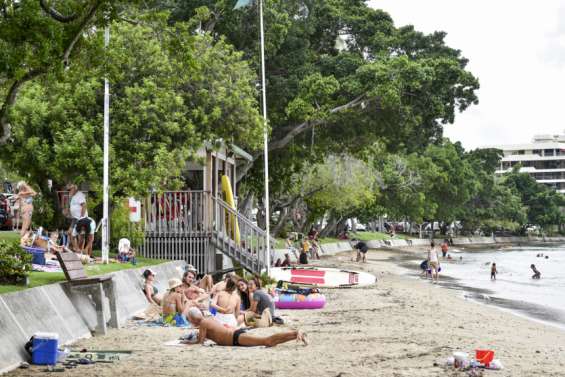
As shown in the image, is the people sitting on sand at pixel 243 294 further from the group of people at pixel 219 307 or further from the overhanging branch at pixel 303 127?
the overhanging branch at pixel 303 127

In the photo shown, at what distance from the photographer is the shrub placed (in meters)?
12.8

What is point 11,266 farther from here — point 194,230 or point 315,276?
point 315,276

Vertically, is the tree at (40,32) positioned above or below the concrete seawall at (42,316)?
above

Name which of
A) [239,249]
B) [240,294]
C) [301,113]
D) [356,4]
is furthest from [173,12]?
[240,294]

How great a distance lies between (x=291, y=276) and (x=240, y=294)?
426 inches

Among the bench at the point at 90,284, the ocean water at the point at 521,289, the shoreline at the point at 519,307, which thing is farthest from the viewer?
the ocean water at the point at 521,289

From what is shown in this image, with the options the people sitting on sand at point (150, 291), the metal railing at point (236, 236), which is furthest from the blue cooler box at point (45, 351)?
the metal railing at point (236, 236)

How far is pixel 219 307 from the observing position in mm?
15289

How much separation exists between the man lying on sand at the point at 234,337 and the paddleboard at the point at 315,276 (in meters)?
13.6

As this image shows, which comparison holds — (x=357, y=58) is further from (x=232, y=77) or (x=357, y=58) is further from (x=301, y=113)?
(x=232, y=77)

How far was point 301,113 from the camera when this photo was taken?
35.5 meters

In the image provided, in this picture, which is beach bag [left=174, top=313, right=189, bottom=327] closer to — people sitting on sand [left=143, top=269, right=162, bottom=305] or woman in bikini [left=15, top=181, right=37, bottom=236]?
people sitting on sand [left=143, top=269, right=162, bottom=305]

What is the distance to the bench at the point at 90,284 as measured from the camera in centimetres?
1323

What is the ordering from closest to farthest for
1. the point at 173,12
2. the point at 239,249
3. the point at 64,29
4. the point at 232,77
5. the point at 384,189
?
1. the point at 64,29
2. the point at 239,249
3. the point at 232,77
4. the point at 173,12
5. the point at 384,189
